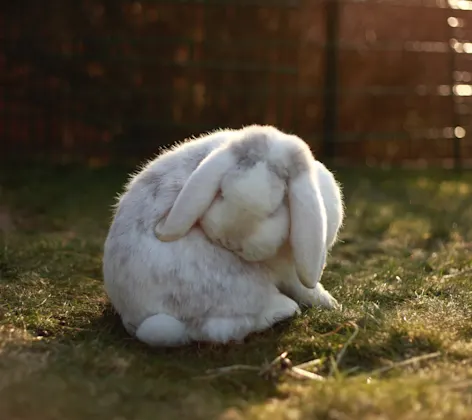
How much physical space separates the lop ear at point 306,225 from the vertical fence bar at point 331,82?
462 centimetres

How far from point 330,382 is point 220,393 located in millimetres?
286

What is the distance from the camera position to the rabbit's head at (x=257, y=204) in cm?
239

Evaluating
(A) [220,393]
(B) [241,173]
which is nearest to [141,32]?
(B) [241,173]

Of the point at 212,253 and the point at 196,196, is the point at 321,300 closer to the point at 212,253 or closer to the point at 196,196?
the point at 212,253

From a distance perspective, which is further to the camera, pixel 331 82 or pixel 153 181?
pixel 331 82

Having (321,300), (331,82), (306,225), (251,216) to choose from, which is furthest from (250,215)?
(331,82)

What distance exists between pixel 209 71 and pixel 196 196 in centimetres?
468

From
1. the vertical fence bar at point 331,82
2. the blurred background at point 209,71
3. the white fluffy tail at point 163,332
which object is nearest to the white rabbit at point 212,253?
the white fluffy tail at point 163,332

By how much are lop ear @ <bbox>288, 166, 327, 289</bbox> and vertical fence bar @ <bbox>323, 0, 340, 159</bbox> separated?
4620 millimetres

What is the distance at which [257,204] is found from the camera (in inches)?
93.5

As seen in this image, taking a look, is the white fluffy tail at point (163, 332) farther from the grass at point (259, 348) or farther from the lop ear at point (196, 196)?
the lop ear at point (196, 196)

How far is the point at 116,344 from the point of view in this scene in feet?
8.13

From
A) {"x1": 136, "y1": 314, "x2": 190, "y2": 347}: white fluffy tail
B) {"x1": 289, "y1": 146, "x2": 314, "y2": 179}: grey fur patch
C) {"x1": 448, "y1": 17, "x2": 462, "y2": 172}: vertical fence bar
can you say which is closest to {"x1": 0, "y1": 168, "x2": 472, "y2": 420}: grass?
{"x1": 136, "y1": 314, "x2": 190, "y2": 347}: white fluffy tail

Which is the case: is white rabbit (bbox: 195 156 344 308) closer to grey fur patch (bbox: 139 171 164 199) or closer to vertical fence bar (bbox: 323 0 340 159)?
grey fur patch (bbox: 139 171 164 199)
